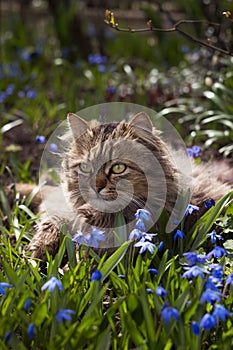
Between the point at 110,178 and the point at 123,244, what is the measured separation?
1.69ft

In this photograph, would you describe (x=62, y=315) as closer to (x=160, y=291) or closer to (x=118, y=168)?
(x=160, y=291)

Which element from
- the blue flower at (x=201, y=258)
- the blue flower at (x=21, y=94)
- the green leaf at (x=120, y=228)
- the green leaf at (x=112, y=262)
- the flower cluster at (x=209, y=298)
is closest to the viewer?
the flower cluster at (x=209, y=298)

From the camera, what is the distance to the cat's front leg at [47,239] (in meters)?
3.28

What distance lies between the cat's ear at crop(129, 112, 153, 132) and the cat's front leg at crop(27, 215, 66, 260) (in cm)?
69

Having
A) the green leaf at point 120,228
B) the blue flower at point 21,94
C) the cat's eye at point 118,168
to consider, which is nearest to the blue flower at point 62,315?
the green leaf at point 120,228

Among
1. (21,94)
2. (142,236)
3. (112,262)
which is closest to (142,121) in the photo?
(142,236)

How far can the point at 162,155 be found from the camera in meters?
3.17

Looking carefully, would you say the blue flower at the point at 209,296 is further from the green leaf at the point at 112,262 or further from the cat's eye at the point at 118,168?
the cat's eye at the point at 118,168

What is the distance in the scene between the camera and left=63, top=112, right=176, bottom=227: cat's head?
9.90 ft

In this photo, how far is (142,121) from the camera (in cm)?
313

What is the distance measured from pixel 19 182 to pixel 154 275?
194 cm

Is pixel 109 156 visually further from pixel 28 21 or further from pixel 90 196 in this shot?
pixel 28 21

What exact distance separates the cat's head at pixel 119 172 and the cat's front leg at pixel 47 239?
180 millimetres

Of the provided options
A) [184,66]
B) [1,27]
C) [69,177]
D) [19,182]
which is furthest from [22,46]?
[69,177]
